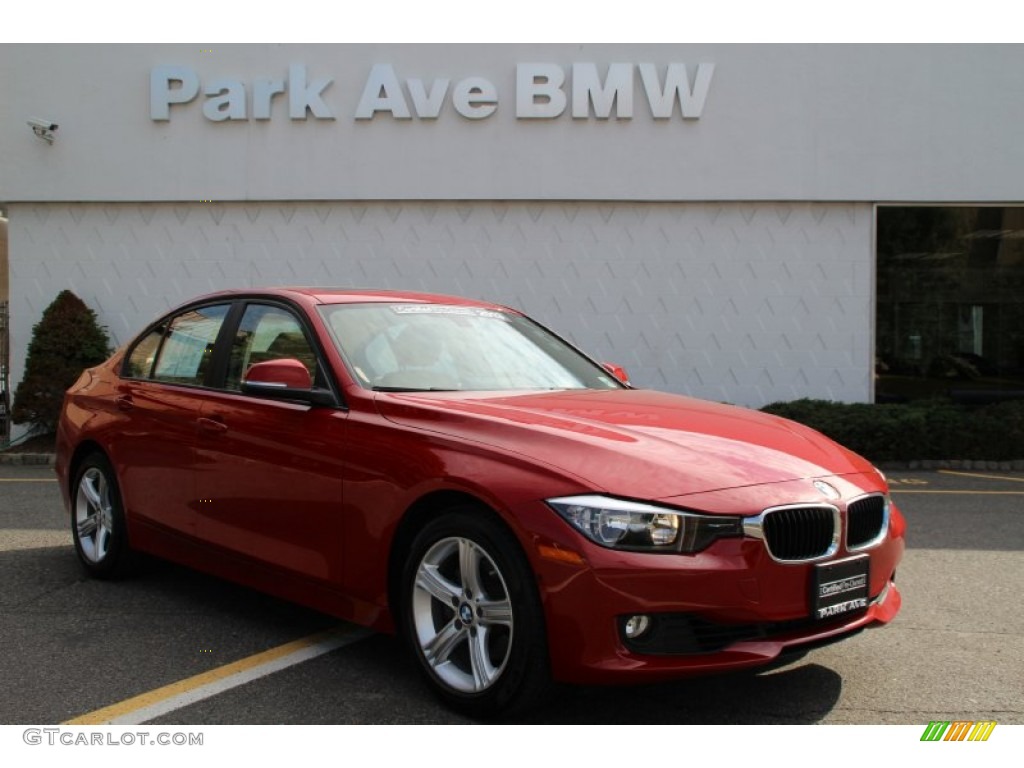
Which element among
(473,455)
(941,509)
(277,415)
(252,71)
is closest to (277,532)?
(277,415)

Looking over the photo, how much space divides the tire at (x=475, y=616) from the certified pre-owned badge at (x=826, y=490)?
108cm

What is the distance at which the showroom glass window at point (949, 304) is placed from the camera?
1385cm

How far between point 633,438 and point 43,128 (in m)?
12.6

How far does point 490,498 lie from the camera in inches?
141

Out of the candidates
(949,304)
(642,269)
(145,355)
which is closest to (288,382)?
(145,355)

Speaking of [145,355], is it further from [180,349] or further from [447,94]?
[447,94]

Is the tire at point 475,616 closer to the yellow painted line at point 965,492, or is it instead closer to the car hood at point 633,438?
the car hood at point 633,438

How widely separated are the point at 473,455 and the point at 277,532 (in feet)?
4.04

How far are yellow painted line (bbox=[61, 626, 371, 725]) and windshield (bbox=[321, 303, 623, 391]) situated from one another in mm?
1213

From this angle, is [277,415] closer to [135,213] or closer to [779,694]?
[779,694]

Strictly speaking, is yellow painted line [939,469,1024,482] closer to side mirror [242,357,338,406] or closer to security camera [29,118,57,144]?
side mirror [242,357,338,406]

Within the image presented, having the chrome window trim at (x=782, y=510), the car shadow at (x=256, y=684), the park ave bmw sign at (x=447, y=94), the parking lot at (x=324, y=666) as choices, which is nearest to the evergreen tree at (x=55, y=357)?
the park ave bmw sign at (x=447, y=94)
